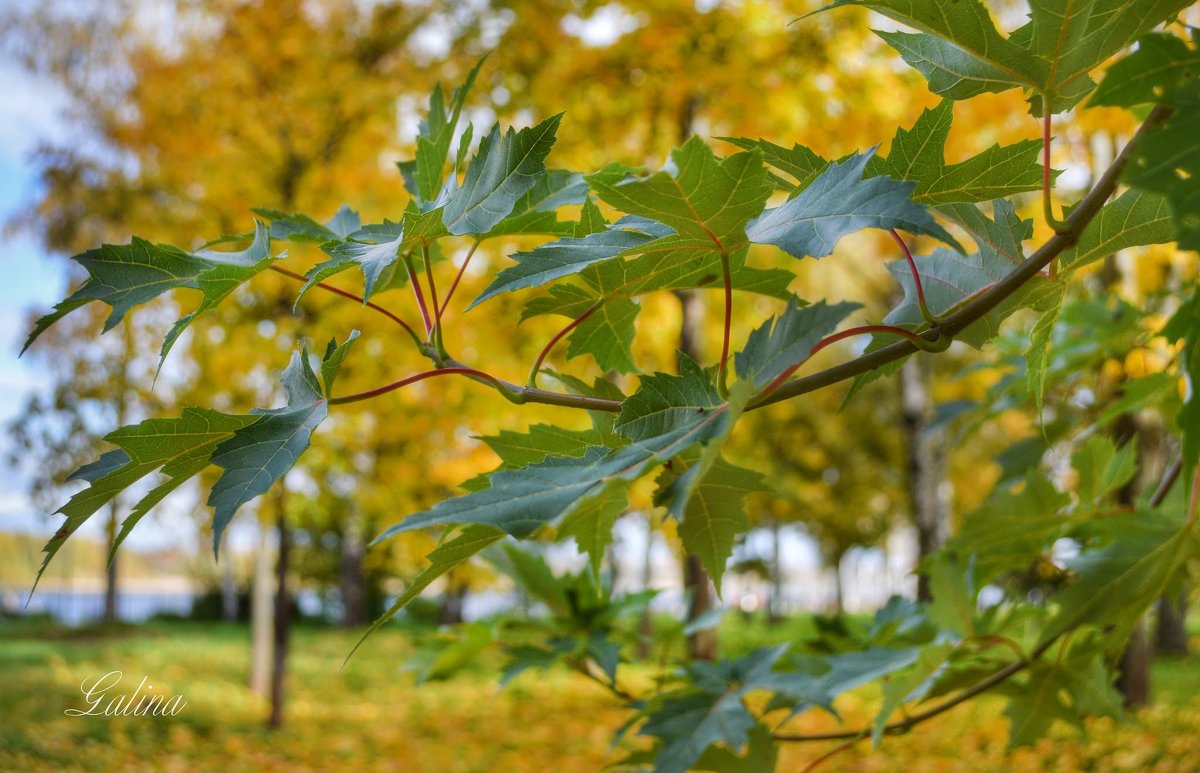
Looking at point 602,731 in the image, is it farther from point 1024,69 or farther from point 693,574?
point 1024,69

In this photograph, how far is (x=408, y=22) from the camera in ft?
22.3

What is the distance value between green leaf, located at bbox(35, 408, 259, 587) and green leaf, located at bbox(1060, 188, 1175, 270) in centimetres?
59

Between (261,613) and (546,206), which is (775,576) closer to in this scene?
(261,613)

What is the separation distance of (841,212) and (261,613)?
8.10 meters

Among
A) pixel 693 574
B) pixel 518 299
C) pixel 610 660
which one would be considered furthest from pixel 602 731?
pixel 610 660

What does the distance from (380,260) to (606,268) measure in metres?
0.20

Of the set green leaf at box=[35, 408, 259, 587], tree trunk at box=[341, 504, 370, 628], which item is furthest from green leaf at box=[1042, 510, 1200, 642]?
tree trunk at box=[341, 504, 370, 628]

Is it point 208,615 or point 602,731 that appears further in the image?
point 208,615

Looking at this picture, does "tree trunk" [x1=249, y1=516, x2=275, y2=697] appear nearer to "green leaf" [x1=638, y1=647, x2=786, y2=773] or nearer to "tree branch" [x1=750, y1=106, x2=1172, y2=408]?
"green leaf" [x1=638, y1=647, x2=786, y2=773]

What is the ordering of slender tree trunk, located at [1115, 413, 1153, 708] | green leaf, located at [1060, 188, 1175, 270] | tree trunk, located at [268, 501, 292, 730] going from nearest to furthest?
green leaf, located at [1060, 188, 1175, 270] → slender tree trunk, located at [1115, 413, 1153, 708] → tree trunk, located at [268, 501, 292, 730]

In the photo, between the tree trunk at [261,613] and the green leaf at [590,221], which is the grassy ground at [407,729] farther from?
A: the green leaf at [590,221]

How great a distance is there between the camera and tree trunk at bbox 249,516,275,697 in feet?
24.9

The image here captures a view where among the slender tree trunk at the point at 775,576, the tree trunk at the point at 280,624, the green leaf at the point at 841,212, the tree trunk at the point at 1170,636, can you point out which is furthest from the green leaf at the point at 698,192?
the slender tree trunk at the point at 775,576

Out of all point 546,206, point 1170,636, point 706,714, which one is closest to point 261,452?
point 546,206
